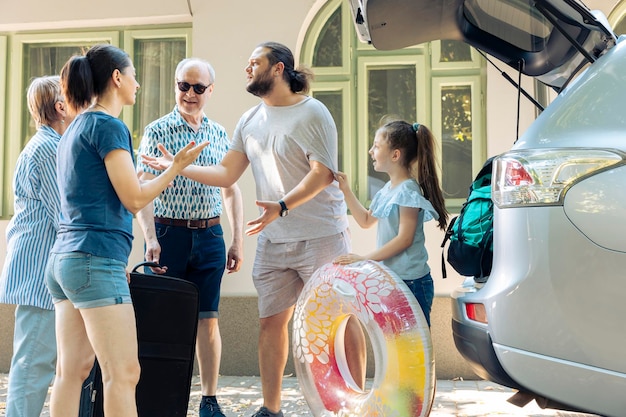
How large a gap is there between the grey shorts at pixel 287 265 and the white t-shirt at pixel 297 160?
0.05 metres

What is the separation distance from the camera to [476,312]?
3.38 m

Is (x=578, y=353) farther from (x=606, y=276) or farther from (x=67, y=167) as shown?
(x=67, y=167)

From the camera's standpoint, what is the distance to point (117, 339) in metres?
3.47

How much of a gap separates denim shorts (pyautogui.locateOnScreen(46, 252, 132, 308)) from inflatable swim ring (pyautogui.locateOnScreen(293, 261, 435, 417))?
3.68ft

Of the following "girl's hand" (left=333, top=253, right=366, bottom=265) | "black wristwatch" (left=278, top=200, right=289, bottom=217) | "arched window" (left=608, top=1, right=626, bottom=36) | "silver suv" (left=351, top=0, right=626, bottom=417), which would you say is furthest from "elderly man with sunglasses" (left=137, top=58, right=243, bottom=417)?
"arched window" (left=608, top=1, right=626, bottom=36)

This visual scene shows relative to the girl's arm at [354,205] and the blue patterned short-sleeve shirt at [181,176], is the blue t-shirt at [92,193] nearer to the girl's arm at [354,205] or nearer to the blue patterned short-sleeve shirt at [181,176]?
the girl's arm at [354,205]

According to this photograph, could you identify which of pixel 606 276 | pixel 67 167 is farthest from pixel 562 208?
pixel 67 167

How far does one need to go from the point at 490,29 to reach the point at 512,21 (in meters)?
0.13

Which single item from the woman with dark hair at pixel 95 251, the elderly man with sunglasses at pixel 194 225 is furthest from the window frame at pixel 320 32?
the woman with dark hair at pixel 95 251

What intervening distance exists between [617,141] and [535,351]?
855 millimetres

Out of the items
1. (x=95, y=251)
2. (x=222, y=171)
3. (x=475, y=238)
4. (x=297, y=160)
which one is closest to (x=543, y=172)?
(x=475, y=238)

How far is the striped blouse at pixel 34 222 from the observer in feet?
14.2

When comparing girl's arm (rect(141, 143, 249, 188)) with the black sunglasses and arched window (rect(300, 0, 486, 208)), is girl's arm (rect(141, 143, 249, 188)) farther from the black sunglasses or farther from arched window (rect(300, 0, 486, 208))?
arched window (rect(300, 0, 486, 208))

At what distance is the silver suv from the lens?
2955 millimetres
